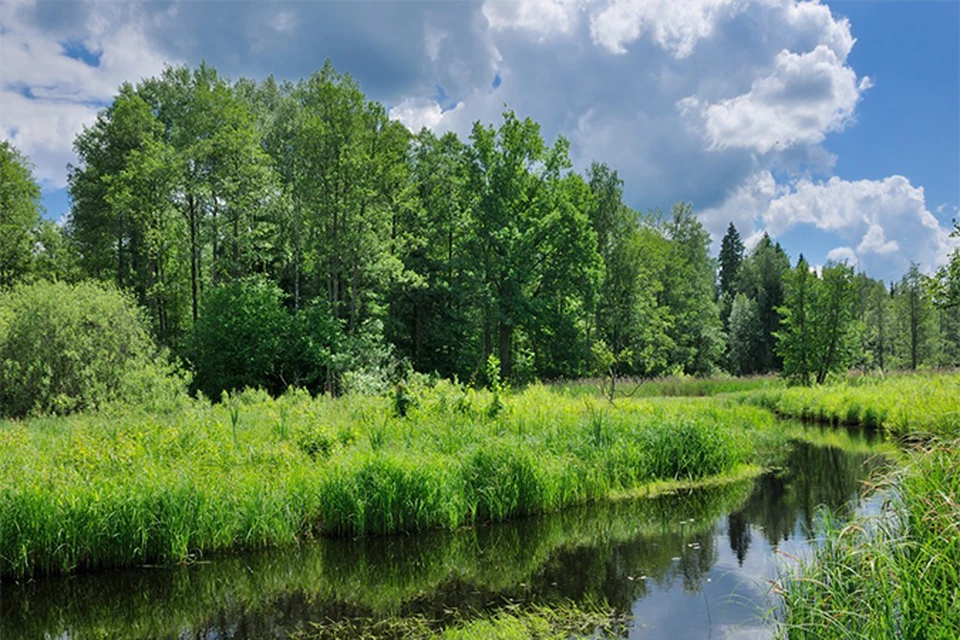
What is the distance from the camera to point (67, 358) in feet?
63.6

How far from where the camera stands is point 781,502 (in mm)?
11312

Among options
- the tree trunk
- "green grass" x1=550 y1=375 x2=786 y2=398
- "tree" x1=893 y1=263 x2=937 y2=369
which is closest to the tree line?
the tree trunk

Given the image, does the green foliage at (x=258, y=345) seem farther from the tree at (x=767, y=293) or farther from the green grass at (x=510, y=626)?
the tree at (x=767, y=293)

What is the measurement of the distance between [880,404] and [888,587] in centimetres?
1775

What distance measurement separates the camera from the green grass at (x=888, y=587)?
13.2 ft

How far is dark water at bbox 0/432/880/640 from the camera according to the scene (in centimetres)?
677

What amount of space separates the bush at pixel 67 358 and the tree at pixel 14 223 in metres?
15.5

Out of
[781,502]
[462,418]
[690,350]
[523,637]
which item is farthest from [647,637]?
[690,350]

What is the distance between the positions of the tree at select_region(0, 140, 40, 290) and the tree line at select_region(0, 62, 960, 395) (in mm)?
123

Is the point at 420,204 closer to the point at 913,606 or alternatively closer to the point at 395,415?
the point at 395,415

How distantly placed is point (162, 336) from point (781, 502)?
33060mm

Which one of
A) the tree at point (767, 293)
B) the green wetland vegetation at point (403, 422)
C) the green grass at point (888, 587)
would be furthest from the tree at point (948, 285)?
the tree at point (767, 293)

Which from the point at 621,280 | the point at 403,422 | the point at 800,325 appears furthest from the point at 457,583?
the point at 621,280

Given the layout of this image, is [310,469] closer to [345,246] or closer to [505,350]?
[345,246]
